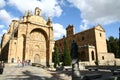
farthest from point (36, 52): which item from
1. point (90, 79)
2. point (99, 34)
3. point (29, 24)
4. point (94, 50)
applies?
point (90, 79)

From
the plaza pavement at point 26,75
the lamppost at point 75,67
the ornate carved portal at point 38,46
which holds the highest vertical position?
the ornate carved portal at point 38,46

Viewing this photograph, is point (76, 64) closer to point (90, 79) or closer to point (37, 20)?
point (90, 79)

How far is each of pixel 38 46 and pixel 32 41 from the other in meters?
2.33

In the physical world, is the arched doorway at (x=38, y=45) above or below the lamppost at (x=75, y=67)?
above

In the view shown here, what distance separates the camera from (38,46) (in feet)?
135

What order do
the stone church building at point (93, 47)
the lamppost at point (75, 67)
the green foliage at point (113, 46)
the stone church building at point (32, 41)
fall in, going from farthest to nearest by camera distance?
the green foliage at point (113, 46) → the stone church building at point (93, 47) → the stone church building at point (32, 41) → the lamppost at point (75, 67)

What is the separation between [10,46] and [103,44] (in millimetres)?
27245

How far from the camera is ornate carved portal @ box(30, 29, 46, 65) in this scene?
3988 centimetres

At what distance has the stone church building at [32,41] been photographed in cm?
3581

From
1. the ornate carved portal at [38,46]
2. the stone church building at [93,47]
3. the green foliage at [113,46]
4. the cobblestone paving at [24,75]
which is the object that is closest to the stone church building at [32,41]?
the ornate carved portal at [38,46]

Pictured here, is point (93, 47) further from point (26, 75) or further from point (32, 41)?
point (26, 75)

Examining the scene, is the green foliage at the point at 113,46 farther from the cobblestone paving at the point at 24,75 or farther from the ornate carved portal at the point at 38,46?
the cobblestone paving at the point at 24,75

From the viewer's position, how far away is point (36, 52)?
4028cm

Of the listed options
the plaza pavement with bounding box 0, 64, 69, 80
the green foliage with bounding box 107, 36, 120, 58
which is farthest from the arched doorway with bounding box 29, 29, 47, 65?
the green foliage with bounding box 107, 36, 120, 58
